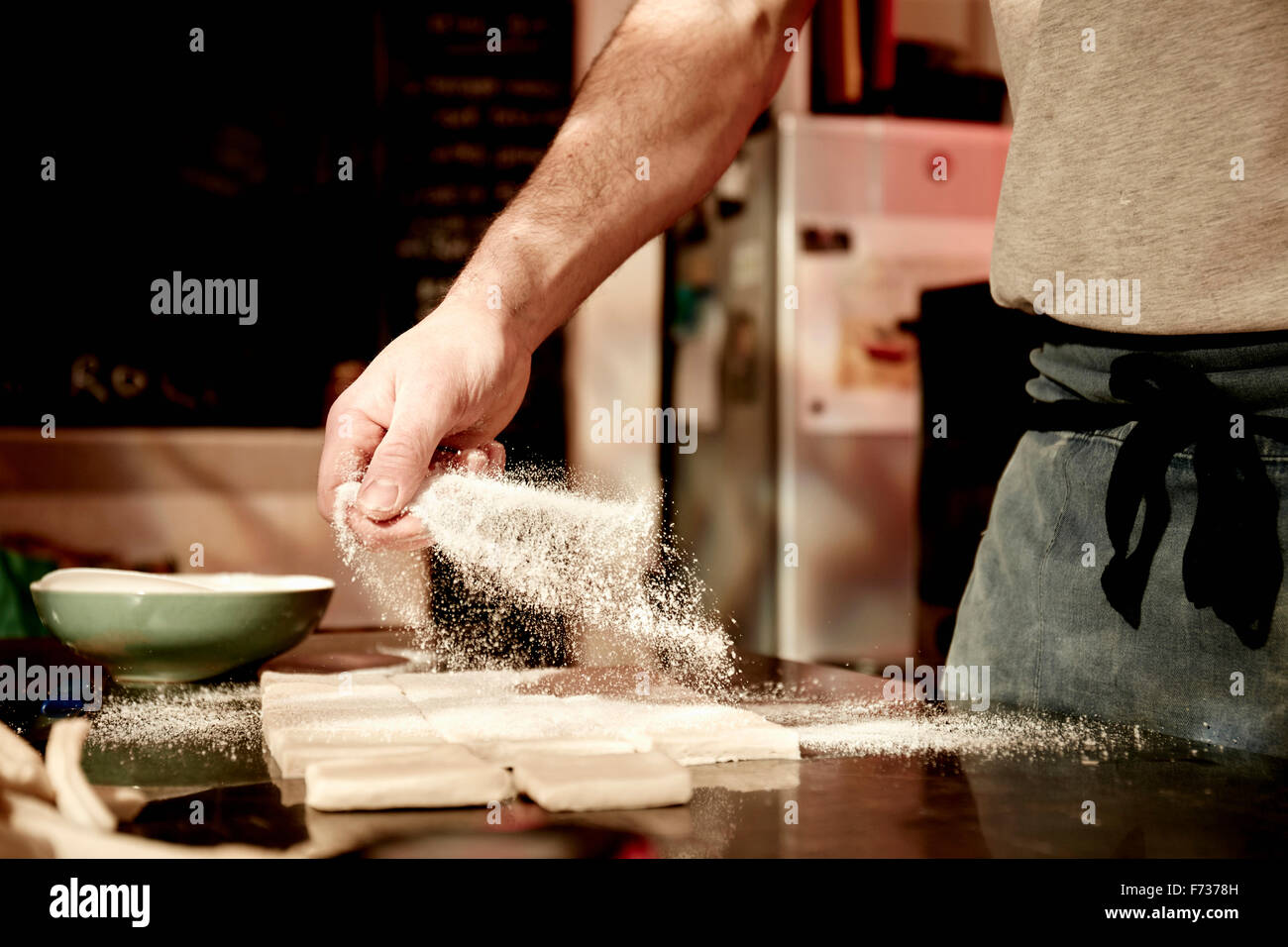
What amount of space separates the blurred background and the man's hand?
260cm

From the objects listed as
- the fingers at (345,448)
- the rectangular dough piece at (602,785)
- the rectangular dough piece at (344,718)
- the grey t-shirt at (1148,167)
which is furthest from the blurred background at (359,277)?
the rectangular dough piece at (602,785)

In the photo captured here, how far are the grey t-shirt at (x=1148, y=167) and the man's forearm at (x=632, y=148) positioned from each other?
365mm

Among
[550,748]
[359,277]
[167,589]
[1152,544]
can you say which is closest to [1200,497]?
[1152,544]

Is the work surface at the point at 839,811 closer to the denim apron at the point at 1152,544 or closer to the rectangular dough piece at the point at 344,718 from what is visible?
the rectangular dough piece at the point at 344,718

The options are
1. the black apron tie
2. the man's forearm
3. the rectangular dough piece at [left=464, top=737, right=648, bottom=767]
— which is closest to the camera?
the rectangular dough piece at [left=464, top=737, right=648, bottom=767]

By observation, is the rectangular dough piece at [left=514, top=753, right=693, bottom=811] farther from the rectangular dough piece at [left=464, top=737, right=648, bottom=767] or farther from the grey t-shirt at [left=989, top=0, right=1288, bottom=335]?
the grey t-shirt at [left=989, top=0, right=1288, bottom=335]

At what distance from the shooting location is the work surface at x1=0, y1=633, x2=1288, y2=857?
64cm

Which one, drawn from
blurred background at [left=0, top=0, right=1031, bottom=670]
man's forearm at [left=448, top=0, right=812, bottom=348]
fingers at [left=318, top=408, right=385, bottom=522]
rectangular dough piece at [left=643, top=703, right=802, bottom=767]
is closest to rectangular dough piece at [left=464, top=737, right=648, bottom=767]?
rectangular dough piece at [left=643, top=703, right=802, bottom=767]

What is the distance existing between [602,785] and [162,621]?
61cm

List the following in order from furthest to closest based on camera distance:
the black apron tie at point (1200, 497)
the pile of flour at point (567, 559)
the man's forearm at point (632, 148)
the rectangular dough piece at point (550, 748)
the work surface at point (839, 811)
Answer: the man's forearm at point (632, 148) < the pile of flour at point (567, 559) < the black apron tie at point (1200, 497) < the rectangular dough piece at point (550, 748) < the work surface at point (839, 811)

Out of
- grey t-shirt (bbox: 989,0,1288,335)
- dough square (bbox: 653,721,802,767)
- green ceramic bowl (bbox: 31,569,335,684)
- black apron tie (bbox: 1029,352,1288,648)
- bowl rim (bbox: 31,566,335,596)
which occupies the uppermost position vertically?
grey t-shirt (bbox: 989,0,1288,335)

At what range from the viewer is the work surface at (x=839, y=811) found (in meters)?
0.64

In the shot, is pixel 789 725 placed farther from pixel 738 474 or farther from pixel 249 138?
pixel 249 138
